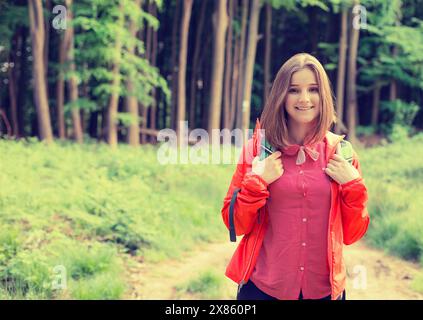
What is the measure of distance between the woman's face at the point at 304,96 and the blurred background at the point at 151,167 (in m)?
2.63

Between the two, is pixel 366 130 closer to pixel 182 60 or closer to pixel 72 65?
pixel 182 60

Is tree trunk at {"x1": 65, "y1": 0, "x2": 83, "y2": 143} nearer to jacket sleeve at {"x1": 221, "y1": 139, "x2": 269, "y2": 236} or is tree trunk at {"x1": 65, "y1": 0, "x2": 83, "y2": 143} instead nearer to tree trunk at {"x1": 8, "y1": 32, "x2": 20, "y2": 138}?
tree trunk at {"x1": 8, "y1": 32, "x2": 20, "y2": 138}

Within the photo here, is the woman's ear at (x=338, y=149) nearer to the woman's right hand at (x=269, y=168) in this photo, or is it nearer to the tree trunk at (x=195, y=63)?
the woman's right hand at (x=269, y=168)

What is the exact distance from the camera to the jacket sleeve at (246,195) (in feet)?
7.29

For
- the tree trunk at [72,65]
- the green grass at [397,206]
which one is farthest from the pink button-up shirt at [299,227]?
the tree trunk at [72,65]

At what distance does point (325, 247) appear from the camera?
2338 millimetres

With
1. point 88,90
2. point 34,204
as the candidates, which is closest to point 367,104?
point 88,90

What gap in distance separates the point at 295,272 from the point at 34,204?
5811mm

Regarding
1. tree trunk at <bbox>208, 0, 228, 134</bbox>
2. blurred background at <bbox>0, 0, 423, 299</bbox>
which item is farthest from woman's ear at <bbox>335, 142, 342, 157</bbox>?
tree trunk at <bbox>208, 0, 228, 134</bbox>

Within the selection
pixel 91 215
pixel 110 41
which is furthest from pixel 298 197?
pixel 110 41

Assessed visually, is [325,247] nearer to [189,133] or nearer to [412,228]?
[412,228]

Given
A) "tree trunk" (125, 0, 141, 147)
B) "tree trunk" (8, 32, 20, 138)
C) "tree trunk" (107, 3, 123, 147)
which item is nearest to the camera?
"tree trunk" (107, 3, 123, 147)

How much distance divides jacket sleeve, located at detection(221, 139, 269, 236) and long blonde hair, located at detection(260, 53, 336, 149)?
135 mm

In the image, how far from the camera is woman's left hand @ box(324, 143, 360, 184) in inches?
88.2
